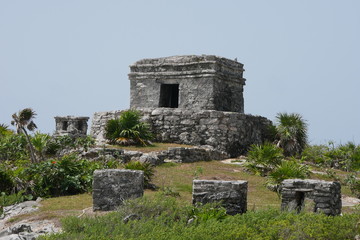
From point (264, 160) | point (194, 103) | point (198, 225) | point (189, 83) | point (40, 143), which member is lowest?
point (198, 225)

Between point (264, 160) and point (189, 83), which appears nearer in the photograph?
point (264, 160)

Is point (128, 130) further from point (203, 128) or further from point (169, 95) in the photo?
point (169, 95)

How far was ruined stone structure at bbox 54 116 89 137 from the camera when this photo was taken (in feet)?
58.0

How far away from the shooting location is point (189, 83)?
19.8 metres

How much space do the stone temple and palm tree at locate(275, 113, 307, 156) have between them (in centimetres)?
70

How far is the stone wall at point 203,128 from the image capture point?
18078 mm

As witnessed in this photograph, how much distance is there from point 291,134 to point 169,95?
498 centimetres

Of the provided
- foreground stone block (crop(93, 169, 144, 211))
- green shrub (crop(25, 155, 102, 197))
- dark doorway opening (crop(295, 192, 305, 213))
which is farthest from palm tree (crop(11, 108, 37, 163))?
dark doorway opening (crop(295, 192, 305, 213))

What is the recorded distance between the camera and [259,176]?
1530 centimetres

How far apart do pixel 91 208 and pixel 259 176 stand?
20.4 ft

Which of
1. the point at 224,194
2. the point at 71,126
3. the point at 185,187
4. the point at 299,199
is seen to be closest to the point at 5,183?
the point at 185,187

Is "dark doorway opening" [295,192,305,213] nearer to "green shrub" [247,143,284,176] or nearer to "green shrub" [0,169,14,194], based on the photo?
"green shrub" [247,143,284,176]

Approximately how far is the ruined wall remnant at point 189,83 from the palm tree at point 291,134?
191 centimetres

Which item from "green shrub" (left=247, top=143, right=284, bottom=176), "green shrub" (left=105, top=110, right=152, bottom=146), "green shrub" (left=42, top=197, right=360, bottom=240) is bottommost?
"green shrub" (left=42, top=197, right=360, bottom=240)
